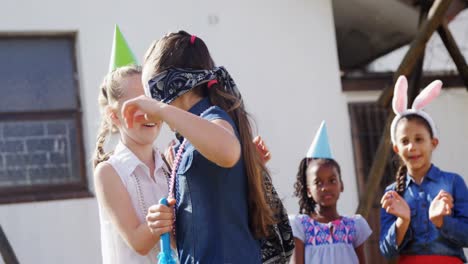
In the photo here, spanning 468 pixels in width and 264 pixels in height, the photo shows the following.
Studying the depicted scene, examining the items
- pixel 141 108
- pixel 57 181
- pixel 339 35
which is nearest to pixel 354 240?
pixel 141 108

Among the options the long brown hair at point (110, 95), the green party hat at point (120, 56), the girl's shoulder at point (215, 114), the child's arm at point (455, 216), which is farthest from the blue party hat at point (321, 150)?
the girl's shoulder at point (215, 114)

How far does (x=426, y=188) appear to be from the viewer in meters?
3.43

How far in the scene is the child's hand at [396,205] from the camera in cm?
325

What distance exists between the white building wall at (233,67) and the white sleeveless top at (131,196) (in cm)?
311

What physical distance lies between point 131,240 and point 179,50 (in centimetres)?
60

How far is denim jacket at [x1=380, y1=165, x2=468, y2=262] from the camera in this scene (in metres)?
3.29

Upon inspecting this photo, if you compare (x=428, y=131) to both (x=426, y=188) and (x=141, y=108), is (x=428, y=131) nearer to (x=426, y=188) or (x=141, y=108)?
(x=426, y=188)

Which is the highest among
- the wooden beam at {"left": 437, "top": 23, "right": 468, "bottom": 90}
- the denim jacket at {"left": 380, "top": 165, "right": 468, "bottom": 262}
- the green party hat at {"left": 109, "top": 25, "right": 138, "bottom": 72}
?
the wooden beam at {"left": 437, "top": 23, "right": 468, "bottom": 90}

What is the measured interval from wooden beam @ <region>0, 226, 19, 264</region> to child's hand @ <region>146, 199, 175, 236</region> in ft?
10.7

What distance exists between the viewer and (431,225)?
3357 millimetres

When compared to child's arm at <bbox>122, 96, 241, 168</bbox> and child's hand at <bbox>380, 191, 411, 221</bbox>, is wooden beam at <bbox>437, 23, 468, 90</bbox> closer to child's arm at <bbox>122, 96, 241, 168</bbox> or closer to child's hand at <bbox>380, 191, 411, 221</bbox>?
child's hand at <bbox>380, 191, 411, 221</bbox>

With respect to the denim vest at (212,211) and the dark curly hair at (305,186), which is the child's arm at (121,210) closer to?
the denim vest at (212,211)

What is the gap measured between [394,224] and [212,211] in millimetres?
1601

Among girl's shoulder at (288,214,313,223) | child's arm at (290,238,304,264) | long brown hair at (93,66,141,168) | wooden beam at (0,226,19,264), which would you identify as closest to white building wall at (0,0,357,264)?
wooden beam at (0,226,19,264)
